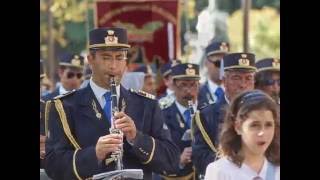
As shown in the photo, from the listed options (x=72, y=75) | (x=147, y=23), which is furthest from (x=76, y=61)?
(x=147, y=23)

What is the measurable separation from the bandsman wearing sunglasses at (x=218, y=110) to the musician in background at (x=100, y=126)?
0.27m

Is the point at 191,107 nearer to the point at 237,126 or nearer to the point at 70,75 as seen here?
the point at 237,126

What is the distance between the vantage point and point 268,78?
4.71m

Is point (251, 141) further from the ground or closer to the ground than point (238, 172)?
further from the ground

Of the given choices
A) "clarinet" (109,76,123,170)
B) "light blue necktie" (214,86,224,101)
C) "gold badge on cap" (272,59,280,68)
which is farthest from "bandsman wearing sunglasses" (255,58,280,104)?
"clarinet" (109,76,123,170)

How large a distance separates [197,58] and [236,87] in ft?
1.38

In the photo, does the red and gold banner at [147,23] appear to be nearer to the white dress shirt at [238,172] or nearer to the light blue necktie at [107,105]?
the light blue necktie at [107,105]

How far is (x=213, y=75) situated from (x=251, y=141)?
52 centimetres

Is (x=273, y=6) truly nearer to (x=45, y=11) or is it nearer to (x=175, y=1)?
(x=175, y=1)

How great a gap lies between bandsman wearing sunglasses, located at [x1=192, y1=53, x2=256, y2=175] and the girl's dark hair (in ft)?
0.17

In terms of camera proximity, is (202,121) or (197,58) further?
(197,58)

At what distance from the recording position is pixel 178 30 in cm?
530

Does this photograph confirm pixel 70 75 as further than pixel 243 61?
Yes
